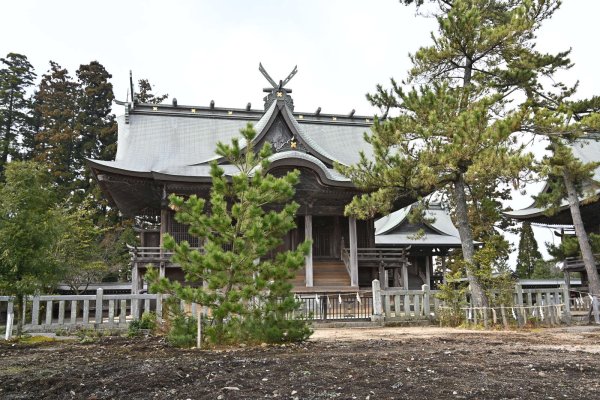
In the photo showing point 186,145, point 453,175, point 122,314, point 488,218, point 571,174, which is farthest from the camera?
point 488,218

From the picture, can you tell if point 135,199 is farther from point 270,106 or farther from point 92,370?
point 92,370

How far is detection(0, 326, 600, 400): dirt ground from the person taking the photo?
4090 mm

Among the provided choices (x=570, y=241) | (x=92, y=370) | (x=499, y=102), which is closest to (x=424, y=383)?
(x=92, y=370)

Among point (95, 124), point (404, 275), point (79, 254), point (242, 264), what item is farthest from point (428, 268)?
point (95, 124)

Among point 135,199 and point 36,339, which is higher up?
point 135,199

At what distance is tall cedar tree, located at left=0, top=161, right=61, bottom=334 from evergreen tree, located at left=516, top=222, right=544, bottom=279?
3234cm

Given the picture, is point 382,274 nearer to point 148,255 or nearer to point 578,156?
point 148,255

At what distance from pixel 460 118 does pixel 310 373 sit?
7.81 meters

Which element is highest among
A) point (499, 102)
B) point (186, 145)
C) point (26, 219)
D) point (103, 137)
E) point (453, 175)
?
point (103, 137)

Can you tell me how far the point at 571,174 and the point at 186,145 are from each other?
14755 millimetres

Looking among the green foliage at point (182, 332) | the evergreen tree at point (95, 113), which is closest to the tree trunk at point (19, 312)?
the green foliage at point (182, 332)

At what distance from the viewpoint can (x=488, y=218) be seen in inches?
1144

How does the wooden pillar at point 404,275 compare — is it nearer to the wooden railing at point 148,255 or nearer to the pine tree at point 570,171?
the pine tree at point 570,171

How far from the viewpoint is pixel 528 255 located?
35.8 meters
